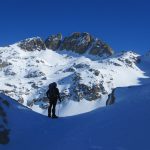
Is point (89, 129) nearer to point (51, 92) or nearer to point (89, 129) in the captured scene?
point (89, 129)

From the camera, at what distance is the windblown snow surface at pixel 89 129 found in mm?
19438

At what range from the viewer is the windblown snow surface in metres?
19.4

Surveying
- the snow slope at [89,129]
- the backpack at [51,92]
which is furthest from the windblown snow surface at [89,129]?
the backpack at [51,92]

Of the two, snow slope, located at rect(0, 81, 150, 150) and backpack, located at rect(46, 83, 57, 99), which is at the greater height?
backpack, located at rect(46, 83, 57, 99)

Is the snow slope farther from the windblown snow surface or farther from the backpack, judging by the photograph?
the backpack

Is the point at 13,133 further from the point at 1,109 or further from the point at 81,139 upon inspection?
the point at 81,139

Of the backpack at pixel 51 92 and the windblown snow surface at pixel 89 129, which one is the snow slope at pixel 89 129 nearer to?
the windblown snow surface at pixel 89 129

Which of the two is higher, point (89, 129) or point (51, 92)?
point (51, 92)

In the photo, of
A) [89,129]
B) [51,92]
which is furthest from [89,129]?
[51,92]

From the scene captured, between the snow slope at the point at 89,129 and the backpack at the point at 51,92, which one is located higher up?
the backpack at the point at 51,92

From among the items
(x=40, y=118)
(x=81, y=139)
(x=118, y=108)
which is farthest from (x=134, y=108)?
(x=40, y=118)

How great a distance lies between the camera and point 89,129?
70.9 ft

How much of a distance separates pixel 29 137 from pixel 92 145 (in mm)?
4037

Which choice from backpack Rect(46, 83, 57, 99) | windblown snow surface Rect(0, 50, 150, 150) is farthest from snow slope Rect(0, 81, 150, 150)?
backpack Rect(46, 83, 57, 99)
